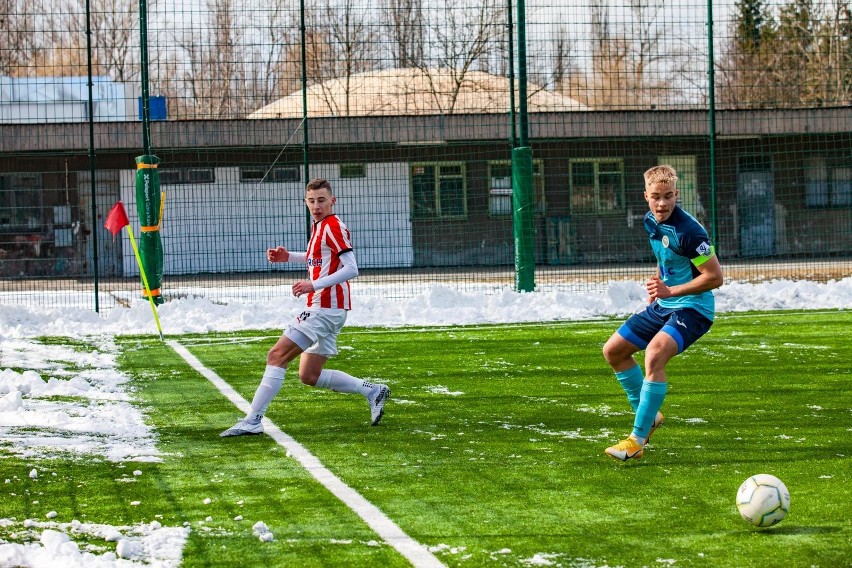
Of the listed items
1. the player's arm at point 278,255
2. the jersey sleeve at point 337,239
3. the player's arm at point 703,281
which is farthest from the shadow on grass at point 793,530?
the player's arm at point 278,255

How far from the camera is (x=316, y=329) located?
7.82 meters

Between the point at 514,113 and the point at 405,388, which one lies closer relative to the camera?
the point at 405,388

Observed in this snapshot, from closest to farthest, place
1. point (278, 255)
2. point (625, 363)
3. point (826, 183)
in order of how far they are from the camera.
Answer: point (625, 363), point (278, 255), point (826, 183)

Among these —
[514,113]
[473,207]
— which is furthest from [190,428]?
[473,207]

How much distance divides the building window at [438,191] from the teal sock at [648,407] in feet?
65.0

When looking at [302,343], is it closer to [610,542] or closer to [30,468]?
[30,468]

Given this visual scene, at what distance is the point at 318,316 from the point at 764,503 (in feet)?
12.1

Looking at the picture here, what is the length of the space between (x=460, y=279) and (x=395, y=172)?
10.2 ft

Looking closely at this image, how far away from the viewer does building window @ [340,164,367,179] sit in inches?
966

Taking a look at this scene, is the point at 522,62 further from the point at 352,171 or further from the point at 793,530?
the point at 793,530

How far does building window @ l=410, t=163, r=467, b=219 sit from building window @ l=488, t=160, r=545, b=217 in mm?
850

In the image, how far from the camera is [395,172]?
26656 mm

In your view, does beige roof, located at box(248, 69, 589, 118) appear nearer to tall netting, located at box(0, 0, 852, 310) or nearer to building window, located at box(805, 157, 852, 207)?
tall netting, located at box(0, 0, 852, 310)

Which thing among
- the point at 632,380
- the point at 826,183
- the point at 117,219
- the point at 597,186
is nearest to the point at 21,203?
the point at 597,186
